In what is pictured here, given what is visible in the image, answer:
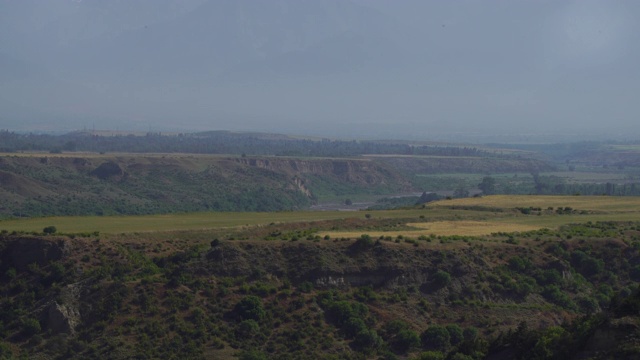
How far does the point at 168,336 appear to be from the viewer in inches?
1577

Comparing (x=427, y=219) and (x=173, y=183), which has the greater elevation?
(x=427, y=219)

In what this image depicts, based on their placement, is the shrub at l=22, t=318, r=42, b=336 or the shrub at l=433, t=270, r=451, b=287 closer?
the shrub at l=22, t=318, r=42, b=336

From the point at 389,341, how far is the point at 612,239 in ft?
56.5

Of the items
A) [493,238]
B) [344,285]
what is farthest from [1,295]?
[493,238]

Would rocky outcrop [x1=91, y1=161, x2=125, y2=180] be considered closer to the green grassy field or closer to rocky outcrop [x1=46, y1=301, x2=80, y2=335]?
the green grassy field

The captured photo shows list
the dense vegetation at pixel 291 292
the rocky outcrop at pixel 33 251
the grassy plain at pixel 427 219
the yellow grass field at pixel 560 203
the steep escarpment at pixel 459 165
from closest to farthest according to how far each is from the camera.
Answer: the dense vegetation at pixel 291 292, the rocky outcrop at pixel 33 251, the grassy plain at pixel 427 219, the yellow grass field at pixel 560 203, the steep escarpment at pixel 459 165

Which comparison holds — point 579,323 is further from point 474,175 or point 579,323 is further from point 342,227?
point 474,175

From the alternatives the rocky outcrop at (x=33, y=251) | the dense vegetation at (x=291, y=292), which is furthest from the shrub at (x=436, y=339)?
the rocky outcrop at (x=33, y=251)

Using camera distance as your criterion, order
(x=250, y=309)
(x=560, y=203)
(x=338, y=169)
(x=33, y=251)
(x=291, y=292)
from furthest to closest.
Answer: (x=338, y=169) < (x=560, y=203) < (x=33, y=251) < (x=291, y=292) < (x=250, y=309)

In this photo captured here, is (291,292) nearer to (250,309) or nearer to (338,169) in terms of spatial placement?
(250,309)

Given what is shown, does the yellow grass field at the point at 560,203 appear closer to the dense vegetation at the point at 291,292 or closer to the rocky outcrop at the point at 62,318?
the dense vegetation at the point at 291,292

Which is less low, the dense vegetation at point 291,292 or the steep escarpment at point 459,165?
the dense vegetation at point 291,292

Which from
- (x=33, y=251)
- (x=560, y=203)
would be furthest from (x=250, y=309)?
(x=560, y=203)

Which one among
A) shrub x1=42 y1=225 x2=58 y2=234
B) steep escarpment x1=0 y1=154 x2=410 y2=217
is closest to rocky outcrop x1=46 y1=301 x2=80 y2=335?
shrub x1=42 y1=225 x2=58 y2=234
